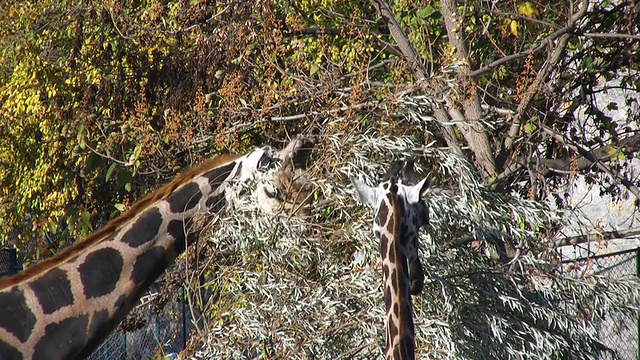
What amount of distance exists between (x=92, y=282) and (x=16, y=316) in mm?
380

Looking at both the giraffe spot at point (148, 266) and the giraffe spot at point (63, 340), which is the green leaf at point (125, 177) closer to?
the giraffe spot at point (148, 266)

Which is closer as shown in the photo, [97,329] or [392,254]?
[97,329]

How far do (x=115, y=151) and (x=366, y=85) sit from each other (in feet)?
8.48

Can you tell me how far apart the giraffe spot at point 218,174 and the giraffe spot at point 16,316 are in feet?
4.07

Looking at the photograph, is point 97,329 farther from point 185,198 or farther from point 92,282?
point 185,198

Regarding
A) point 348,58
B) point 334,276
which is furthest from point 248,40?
point 334,276

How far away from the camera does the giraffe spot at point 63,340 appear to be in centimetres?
413

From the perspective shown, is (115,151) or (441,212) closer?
(441,212)

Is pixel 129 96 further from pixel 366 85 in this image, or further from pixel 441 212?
pixel 441 212

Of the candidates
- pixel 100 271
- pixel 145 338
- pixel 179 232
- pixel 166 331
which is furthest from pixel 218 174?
pixel 145 338

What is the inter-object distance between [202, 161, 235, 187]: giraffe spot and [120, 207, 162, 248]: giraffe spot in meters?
0.42

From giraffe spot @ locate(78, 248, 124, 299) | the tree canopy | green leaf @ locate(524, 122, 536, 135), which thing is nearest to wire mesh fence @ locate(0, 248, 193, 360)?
Result: the tree canopy

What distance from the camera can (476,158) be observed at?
24.4 ft

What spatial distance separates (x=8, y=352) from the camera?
4074mm
